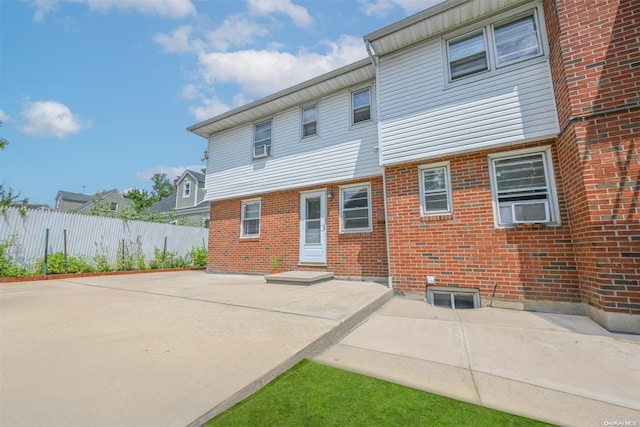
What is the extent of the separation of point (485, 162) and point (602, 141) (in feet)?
5.10

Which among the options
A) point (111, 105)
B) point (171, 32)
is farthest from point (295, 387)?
point (111, 105)

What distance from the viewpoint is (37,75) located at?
1006 centimetres

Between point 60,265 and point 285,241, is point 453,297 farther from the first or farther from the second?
point 60,265

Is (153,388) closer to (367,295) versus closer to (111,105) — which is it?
(367,295)

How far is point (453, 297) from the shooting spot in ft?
16.1

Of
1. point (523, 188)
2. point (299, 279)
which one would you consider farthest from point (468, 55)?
point (299, 279)

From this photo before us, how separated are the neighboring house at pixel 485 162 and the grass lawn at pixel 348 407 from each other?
10.4 ft

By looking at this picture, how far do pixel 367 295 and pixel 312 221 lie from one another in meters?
3.44

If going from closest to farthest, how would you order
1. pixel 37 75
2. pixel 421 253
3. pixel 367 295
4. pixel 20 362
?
pixel 20 362, pixel 367 295, pixel 421 253, pixel 37 75

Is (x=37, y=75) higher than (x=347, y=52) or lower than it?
higher

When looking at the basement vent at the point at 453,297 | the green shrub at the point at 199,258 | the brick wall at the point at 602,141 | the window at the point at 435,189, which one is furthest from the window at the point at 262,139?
the brick wall at the point at 602,141

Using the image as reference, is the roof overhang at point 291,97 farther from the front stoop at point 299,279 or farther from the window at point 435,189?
the front stoop at point 299,279

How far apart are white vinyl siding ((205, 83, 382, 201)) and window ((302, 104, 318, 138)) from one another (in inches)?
7.4

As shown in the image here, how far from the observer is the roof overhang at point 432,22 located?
16.3 feet
